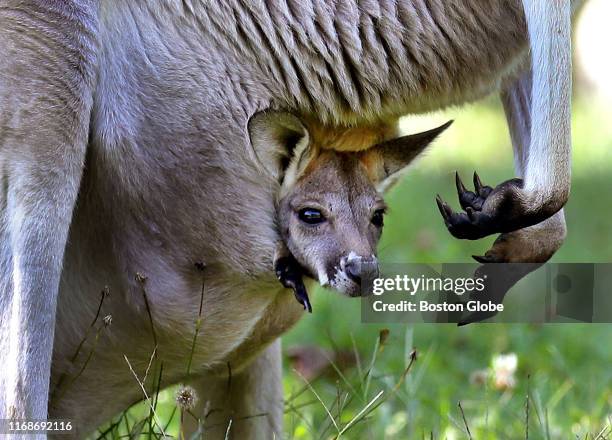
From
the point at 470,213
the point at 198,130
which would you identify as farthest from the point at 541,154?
the point at 198,130

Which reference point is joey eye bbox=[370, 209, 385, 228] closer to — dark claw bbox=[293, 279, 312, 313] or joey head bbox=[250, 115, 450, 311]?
joey head bbox=[250, 115, 450, 311]

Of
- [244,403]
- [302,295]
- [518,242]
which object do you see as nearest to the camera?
[302,295]

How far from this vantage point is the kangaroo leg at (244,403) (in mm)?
3100

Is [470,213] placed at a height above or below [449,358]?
below

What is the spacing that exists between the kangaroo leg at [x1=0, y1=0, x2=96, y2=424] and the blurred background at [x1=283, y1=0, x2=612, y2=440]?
2.35 ft

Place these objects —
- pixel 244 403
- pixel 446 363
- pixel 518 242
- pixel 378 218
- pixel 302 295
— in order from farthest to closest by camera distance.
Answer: pixel 446 363 < pixel 244 403 < pixel 518 242 < pixel 378 218 < pixel 302 295

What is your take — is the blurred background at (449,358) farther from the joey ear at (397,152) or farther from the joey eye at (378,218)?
the joey eye at (378,218)

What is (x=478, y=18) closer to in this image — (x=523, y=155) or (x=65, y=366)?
(x=523, y=155)

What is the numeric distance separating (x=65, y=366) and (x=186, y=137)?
664 mm

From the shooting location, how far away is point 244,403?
123 inches

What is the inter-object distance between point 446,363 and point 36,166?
2.32 meters

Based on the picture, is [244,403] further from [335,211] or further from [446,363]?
[446,363]

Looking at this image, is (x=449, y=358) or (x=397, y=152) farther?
(x=449, y=358)

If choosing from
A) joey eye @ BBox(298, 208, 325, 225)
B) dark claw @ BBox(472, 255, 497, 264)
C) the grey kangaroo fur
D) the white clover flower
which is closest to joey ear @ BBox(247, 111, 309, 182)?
the grey kangaroo fur
